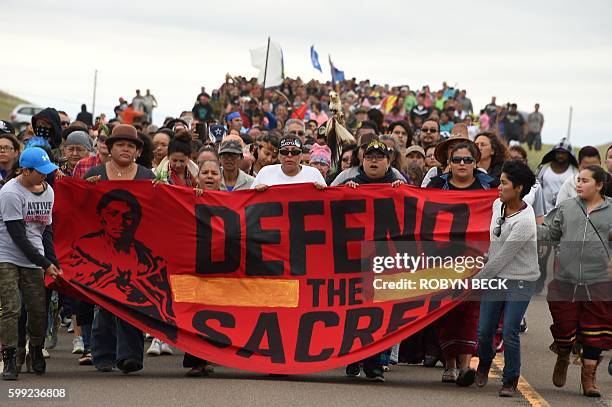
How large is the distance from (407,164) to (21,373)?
5.75 metres

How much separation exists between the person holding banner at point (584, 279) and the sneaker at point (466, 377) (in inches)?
28.7

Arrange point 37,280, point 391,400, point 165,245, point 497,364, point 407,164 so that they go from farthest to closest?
1. point 407,164
2. point 497,364
3. point 165,245
4. point 37,280
5. point 391,400

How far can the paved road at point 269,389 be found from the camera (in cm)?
988

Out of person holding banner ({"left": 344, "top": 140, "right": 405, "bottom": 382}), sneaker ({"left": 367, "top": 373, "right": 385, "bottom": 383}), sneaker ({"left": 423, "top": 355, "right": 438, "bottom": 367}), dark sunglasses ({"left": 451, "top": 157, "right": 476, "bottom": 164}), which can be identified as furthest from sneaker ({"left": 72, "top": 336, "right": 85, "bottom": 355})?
dark sunglasses ({"left": 451, "top": 157, "right": 476, "bottom": 164})

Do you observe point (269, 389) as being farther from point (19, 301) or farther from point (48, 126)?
point (48, 126)

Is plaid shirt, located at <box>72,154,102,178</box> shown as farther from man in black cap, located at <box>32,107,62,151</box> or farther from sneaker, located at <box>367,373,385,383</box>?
sneaker, located at <box>367,373,385,383</box>

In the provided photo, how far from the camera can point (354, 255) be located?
11.9m

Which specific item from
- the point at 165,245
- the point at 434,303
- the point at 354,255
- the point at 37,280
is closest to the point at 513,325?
the point at 434,303

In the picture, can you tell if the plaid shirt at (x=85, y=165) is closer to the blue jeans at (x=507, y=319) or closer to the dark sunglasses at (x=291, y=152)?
the dark sunglasses at (x=291, y=152)

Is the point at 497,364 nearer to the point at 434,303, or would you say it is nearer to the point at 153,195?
the point at 434,303

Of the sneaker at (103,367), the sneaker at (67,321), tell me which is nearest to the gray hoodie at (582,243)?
the sneaker at (103,367)

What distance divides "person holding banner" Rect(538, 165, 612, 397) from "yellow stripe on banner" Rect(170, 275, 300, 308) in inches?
91.5
